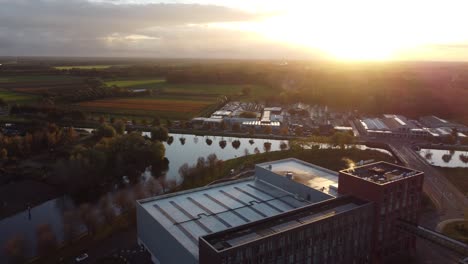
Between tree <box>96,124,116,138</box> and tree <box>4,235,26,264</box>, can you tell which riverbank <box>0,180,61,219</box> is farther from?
tree <box>96,124,116,138</box>

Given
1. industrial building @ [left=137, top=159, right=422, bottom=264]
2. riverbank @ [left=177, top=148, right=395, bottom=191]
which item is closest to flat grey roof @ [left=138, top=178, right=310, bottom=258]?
industrial building @ [left=137, top=159, right=422, bottom=264]

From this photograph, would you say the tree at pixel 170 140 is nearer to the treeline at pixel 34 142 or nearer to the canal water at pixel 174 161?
the canal water at pixel 174 161

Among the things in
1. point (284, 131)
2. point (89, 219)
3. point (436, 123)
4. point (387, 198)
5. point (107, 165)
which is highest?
point (387, 198)

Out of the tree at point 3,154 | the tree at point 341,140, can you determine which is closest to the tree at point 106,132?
the tree at point 3,154

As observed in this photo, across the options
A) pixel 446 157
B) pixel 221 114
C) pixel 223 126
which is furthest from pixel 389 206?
pixel 221 114

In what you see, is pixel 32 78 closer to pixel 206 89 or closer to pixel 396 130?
pixel 206 89

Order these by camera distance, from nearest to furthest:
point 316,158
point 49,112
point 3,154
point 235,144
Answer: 1. point 3,154
2. point 316,158
3. point 235,144
4. point 49,112
